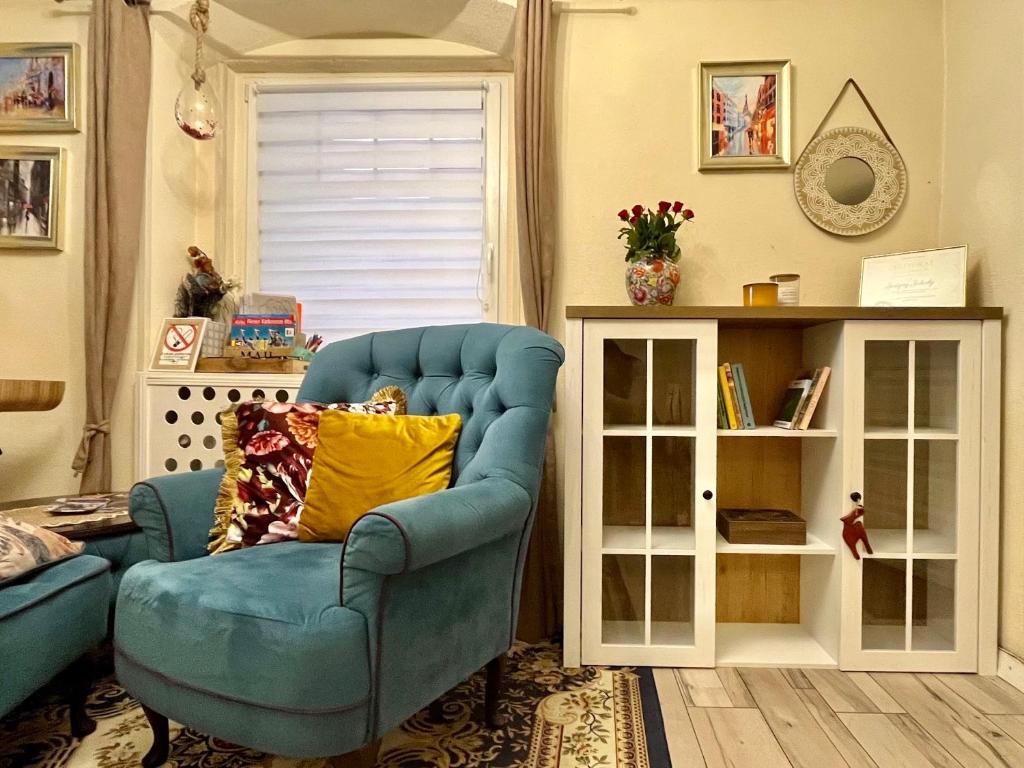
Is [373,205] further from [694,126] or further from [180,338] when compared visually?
[694,126]

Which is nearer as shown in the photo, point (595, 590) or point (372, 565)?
point (372, 565)

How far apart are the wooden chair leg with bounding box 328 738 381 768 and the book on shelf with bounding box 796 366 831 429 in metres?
1.54

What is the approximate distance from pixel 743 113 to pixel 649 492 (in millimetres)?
1435

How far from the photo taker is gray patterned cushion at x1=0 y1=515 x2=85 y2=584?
129 cm

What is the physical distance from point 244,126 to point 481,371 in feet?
5.30

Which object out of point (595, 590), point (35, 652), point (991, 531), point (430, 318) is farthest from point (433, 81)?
point (991, 531)

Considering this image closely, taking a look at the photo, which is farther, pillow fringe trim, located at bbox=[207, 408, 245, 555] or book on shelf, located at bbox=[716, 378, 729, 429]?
book on shelf, located at bbox=[716, 378, 729, 429]

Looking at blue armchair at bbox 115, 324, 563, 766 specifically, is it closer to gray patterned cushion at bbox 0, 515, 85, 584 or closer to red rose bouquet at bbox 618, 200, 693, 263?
gray patterned cushion at bbox 0, 515, 85, 584

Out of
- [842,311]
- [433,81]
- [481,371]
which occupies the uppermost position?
[433,81]

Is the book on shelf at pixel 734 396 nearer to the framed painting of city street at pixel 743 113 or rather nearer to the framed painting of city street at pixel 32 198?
the framed painting of city street at pixel 743 113

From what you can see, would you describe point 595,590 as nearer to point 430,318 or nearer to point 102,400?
point 430,318

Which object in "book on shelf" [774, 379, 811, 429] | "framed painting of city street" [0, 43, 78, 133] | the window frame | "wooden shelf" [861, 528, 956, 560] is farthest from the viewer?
the window frame

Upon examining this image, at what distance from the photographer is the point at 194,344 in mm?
2240

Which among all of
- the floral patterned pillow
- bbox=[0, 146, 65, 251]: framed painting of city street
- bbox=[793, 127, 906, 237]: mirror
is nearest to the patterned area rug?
the floral patterned pillow
